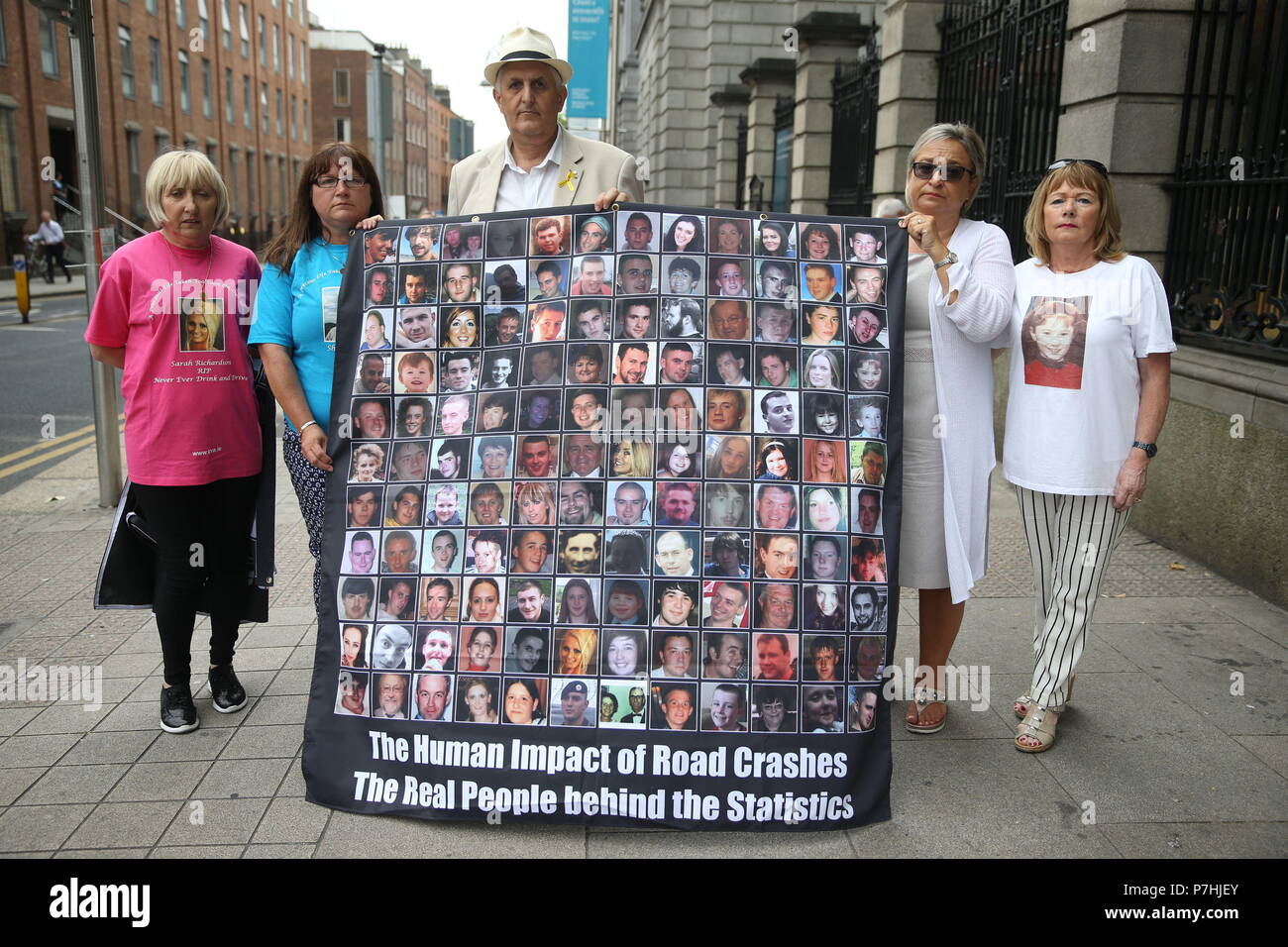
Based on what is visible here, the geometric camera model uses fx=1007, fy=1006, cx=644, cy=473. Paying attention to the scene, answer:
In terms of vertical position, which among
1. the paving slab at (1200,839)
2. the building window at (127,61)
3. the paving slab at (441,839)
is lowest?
the paving slab at (441,839)

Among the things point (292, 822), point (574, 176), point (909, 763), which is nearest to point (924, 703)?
point (909, 763)

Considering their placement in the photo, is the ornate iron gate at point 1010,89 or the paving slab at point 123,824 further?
the ornate iron gate at point 1010,89

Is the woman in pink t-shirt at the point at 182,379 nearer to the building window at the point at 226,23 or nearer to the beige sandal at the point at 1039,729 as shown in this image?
the beige sandal at the point at 1039,729

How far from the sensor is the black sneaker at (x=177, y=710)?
3.81 m

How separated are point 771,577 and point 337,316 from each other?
169 centimetres

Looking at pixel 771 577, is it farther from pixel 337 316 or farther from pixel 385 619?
pixel 337 316

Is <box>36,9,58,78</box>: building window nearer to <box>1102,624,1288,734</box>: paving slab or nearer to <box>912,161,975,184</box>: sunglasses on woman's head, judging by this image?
<box>912,161,975,184</box>: sunglasses on woman's head

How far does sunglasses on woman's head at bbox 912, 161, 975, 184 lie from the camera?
3.40 meters

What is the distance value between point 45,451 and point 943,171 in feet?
28.8

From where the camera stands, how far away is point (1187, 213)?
675 cm

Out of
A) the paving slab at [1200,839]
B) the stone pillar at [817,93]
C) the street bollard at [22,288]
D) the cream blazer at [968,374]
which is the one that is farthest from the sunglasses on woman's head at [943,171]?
the street bollard at [22,288]

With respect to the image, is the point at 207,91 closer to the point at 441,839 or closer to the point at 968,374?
the point at 968,374

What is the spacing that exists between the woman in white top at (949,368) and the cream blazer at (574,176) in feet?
3.65

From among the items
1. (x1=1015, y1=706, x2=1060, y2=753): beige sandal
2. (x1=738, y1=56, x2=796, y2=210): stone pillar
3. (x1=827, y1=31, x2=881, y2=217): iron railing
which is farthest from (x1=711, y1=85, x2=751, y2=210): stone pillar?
(x1=1015, y1=706, x2=1060, y2=753): beige sandal
